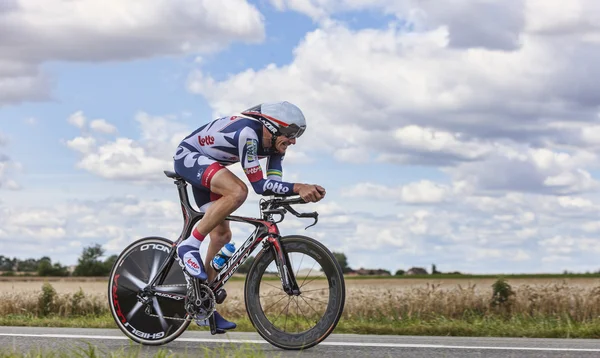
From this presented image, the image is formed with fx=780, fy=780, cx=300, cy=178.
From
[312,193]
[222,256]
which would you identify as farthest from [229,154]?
[312,193]

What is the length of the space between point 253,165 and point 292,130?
482mm

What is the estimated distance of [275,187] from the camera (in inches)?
263

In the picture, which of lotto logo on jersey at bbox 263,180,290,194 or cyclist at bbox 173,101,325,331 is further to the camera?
cyclist at bbox 173,101,325,331

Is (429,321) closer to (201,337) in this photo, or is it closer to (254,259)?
(201,337)

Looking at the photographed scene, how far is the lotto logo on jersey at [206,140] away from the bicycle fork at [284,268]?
1030 millimetres

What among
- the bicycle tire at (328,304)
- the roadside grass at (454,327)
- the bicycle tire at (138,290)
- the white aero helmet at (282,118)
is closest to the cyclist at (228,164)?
the white aero helmet at (282,118)

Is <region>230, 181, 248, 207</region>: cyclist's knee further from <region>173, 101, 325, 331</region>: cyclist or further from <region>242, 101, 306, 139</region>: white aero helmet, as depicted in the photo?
<region>242, 101, 306, 139</region>: white aero helmet

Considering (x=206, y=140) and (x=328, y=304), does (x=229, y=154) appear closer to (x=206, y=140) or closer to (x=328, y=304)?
(x=206, y=140)

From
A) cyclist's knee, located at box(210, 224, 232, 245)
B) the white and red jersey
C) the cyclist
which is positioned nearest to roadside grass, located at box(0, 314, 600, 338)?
cyclist's knee, located at box(210, 224, 232, 245)

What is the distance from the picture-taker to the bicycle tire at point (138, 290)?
7602 mm

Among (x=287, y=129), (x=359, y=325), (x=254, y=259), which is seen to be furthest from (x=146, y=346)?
(x=359, y=325)

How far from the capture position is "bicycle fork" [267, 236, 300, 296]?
6903 millimetres

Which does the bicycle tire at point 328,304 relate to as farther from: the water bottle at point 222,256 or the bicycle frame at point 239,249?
the water bottle at point 222,256

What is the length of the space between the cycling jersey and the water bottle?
1.72 feet
